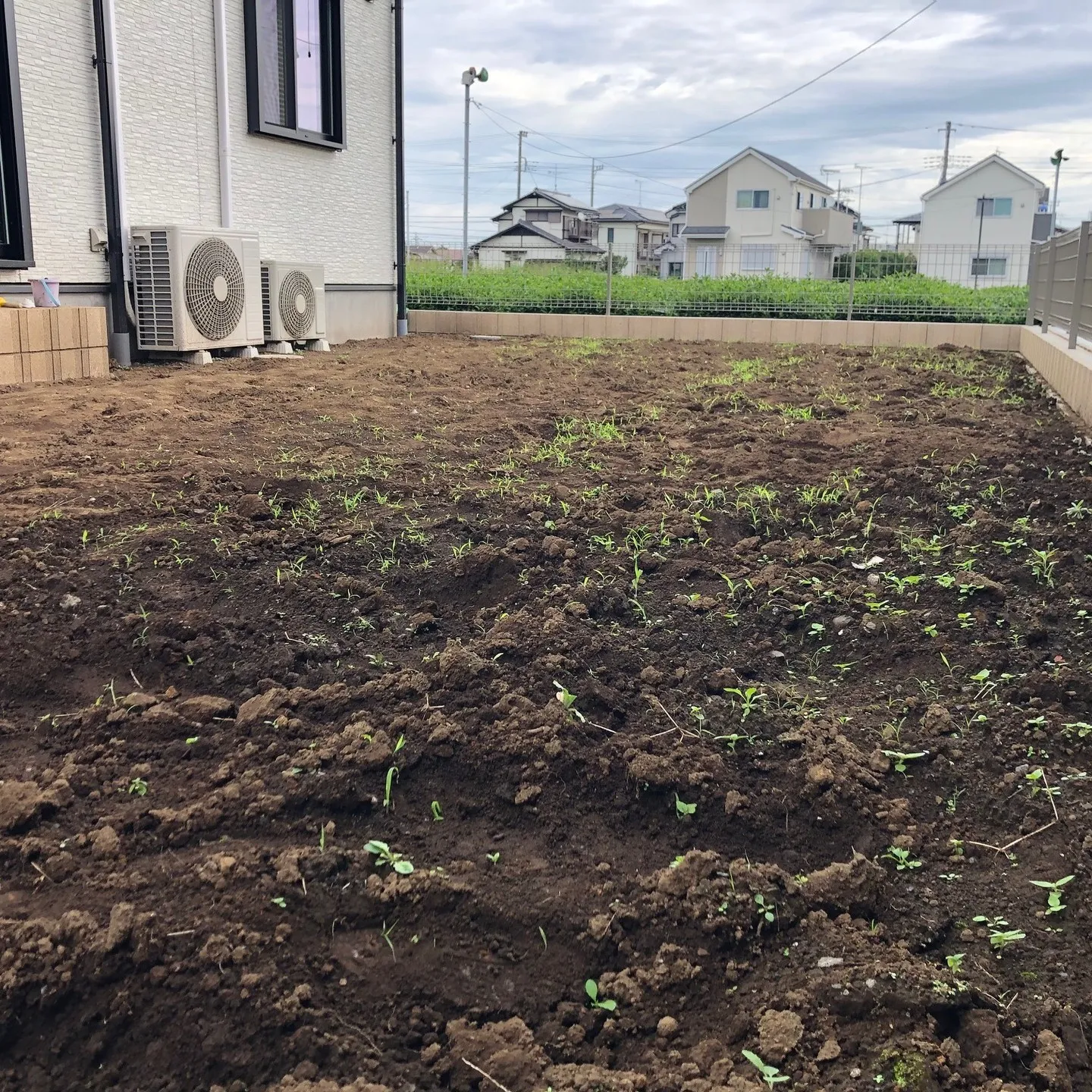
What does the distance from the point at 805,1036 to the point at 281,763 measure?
129 cm

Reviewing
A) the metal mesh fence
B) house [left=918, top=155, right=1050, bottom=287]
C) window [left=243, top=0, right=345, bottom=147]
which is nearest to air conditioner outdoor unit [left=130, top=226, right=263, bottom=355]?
window [left=243, top=0, right=345, bottom=147]

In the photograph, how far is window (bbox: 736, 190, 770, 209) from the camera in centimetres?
4656

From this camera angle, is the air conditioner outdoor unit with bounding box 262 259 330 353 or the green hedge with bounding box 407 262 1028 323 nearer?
the air conditioner outdoor unit with bounding box 262 259 330 353

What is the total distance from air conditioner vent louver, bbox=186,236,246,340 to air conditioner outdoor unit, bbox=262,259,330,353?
29.5 inches

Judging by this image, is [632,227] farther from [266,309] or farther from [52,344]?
[52,344]

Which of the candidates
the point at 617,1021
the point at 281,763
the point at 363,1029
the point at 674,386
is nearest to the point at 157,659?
the point at 281,763

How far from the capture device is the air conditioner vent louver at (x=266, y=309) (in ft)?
32.0

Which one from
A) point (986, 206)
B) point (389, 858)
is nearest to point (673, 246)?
point (986, 206)

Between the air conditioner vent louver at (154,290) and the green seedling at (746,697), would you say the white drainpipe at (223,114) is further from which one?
the green seedling at (746,697)

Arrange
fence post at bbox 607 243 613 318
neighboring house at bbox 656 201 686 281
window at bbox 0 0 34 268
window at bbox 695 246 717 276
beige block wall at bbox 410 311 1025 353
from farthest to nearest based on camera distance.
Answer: neighboring house at bbox 656 201 686 281 < window at bbox 695 246 717 276 < fence post at bbox 607 243 613 318 < beige block wall at bbox 410 311 1025 353 < window at bbox 0 0 34 268

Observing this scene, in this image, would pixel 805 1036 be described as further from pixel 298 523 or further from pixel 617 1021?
pixel 298 523

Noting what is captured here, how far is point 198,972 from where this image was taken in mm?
1681

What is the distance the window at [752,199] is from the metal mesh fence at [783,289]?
32.8 meters

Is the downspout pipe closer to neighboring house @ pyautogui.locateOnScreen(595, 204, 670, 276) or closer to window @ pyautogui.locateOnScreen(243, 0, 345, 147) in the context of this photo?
window @ pyautogui.locateOnScreen(243, 0, 345, 147)
